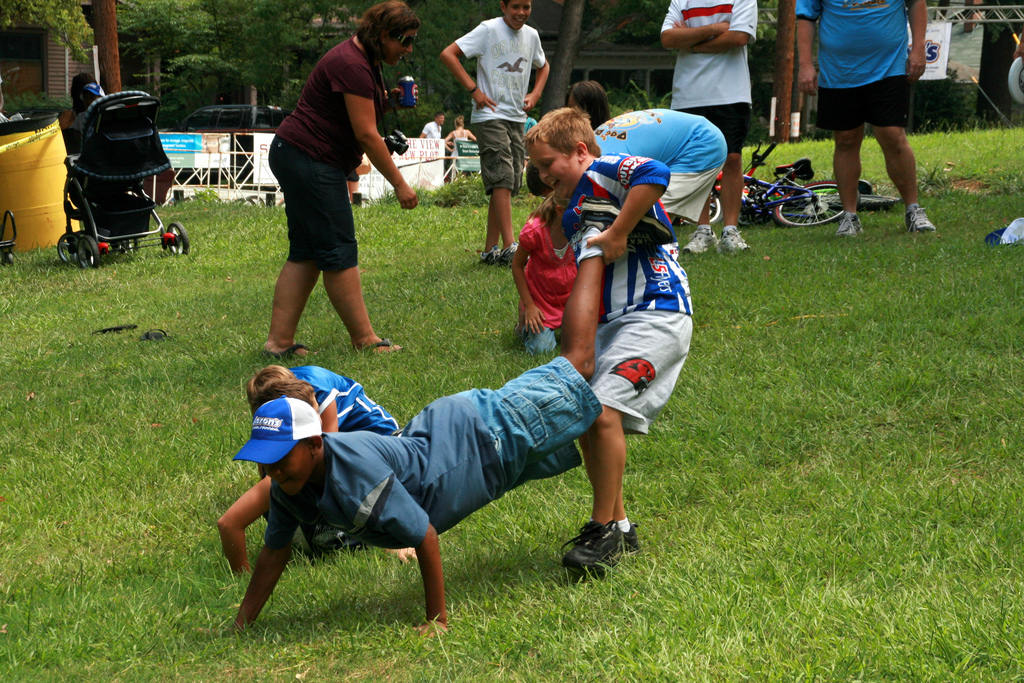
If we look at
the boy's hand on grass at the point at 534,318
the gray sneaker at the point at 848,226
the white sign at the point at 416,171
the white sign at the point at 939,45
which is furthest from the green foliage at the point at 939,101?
the boy's hand on grass at the point at 534,318

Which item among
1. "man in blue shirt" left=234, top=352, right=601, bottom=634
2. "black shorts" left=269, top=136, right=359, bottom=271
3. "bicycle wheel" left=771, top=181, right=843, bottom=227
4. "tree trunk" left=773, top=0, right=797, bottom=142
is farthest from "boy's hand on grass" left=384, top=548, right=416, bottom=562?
"tree trunk" left=773, top=0, right=797, bottom=142

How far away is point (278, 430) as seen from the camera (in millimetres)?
2584

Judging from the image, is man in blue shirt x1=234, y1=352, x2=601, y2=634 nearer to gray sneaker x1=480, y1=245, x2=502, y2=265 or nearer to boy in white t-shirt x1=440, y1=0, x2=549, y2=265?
boy in white t-shirt x1=440, y1=0, x2=549, y2=265

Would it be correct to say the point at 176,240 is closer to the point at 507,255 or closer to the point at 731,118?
the point at 507,255

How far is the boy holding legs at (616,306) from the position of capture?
10.1ft

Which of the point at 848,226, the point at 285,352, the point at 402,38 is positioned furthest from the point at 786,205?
the point at 285,352

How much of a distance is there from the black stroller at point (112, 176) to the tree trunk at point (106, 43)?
867 cm

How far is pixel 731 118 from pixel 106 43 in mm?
14327

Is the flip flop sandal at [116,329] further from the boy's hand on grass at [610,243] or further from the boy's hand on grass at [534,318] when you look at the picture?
the boy's hand on grass at [610,243]

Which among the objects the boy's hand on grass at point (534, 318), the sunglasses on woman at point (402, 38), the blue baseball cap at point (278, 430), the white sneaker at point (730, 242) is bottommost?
the boy's hand on grass at point (534, 318)

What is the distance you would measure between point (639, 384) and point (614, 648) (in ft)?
2.80

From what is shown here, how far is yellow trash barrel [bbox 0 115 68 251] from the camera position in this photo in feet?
35.4

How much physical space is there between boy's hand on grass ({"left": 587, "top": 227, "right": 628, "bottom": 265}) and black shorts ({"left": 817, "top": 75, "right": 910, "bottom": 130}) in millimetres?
4662

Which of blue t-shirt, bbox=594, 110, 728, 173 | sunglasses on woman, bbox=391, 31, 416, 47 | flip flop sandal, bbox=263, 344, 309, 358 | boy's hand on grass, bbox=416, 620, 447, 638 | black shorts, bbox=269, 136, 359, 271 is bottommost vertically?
flip flop sandal, bbox=263, 344, 309, 358
